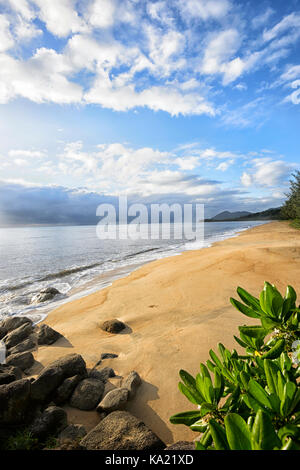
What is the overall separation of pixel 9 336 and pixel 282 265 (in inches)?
352

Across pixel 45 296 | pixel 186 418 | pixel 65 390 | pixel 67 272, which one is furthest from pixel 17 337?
pixel 67 272

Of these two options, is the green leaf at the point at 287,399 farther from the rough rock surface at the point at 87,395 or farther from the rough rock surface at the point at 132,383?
the rough rock surface at the point at 87,395

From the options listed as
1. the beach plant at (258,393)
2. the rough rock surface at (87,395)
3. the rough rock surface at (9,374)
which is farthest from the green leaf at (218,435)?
the rough rock surface at (9,374)

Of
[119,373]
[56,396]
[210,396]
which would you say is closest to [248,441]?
[210,396]

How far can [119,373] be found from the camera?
11.7 ft

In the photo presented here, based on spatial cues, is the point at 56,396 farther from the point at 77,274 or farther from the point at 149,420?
the point at 77,274

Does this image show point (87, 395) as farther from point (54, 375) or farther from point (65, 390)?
point (54, 375)

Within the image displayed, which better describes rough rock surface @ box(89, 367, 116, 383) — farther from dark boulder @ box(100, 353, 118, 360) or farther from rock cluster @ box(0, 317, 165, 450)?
dark boulder @ box(100, 353, 118, 360)

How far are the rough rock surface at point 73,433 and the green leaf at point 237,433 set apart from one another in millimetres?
2386

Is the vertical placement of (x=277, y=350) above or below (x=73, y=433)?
above

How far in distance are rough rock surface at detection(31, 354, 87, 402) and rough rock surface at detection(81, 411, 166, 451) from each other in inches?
38.0

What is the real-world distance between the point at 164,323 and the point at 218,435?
4.63 m

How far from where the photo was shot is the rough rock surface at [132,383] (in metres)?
2.98

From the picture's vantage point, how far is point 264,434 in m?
0.64
